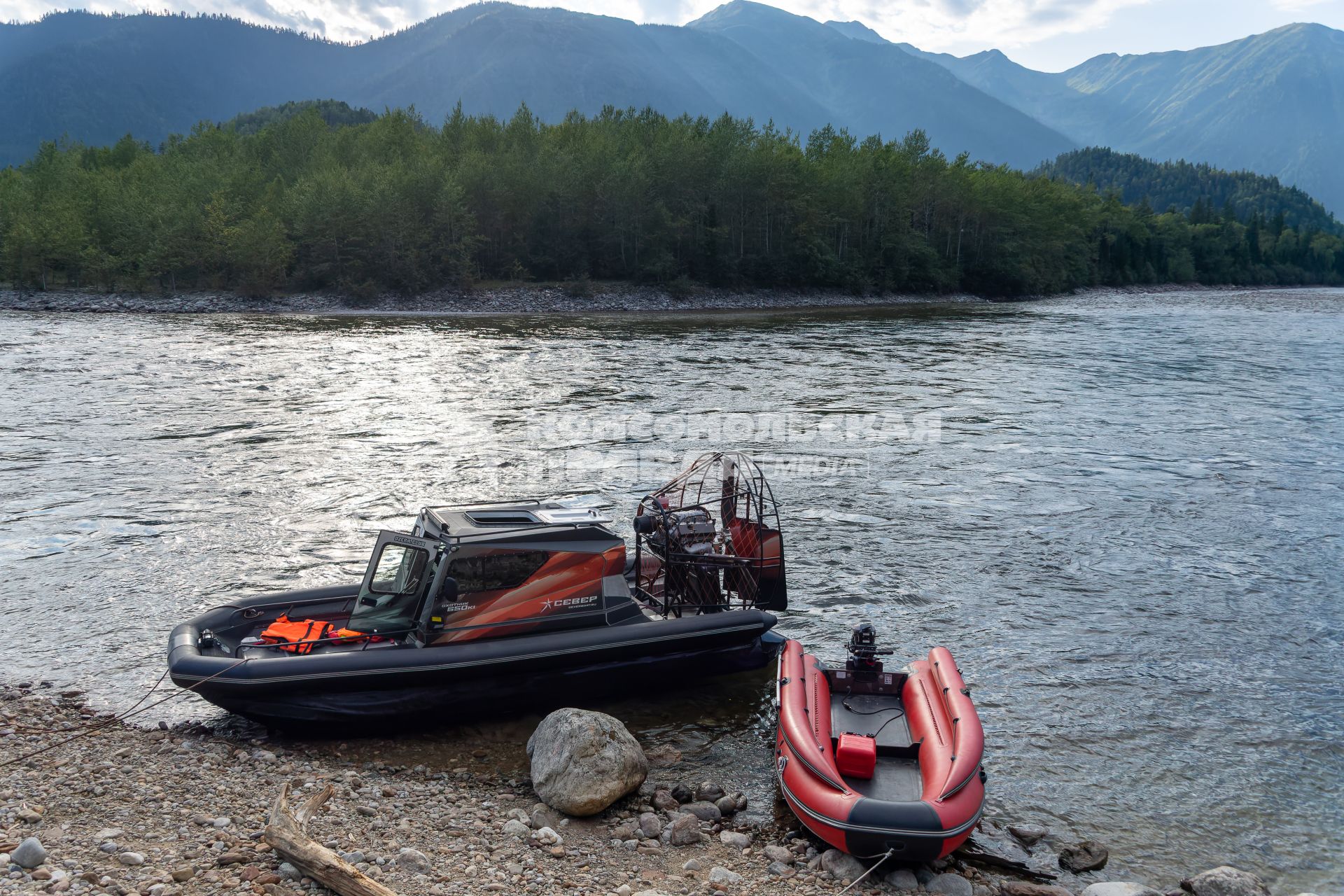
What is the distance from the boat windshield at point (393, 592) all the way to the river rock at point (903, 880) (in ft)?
20.0

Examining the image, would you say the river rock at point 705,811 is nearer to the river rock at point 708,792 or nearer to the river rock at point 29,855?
the river rock at point 708,792

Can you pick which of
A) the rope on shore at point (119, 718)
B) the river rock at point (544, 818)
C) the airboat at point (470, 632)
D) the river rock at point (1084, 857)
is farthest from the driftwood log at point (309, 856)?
the river rock at point (1084, 857)

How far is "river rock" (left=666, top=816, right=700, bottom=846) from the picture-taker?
28.1 ft

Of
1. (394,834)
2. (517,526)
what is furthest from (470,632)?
(394,834)

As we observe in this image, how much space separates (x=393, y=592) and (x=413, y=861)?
4133 millimetres

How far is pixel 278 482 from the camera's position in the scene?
21750 millimetres

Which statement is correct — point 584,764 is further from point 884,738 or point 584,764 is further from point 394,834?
point 884,738

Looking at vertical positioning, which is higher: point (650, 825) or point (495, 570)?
point (495, 570)

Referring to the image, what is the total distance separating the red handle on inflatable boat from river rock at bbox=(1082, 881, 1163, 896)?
51.4 inches

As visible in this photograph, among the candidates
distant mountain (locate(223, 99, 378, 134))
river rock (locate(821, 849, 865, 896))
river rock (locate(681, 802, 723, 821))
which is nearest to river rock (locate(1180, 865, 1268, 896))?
river rock (locate(821, 849, 865, 896))

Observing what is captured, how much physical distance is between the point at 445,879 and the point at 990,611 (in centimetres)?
1050

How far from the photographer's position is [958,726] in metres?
9.38

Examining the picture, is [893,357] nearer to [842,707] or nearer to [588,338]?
[588,338]

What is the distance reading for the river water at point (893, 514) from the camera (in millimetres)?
10852
